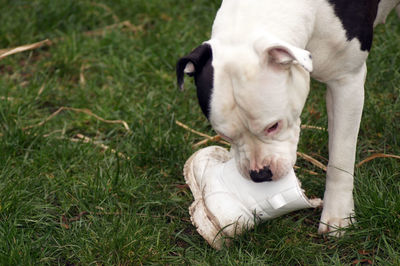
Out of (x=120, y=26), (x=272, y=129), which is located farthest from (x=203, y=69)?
(x=120, y=26)

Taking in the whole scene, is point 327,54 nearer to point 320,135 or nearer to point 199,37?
point 320,135

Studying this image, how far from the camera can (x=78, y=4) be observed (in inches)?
218

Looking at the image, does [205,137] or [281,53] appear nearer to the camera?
[281,53]

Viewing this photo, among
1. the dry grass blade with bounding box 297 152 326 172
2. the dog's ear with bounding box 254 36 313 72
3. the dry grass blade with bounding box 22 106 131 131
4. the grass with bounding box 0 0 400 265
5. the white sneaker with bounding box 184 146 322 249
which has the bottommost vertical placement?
the dry grass blade with bounding box 22 106 131 131

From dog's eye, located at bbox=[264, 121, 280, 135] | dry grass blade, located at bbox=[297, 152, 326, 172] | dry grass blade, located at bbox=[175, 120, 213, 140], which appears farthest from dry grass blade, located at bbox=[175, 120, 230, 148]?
dog's eye, located at bbox=[264, 121, 280, 135]

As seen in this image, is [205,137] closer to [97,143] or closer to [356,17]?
[97,143]

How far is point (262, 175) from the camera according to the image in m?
2.75

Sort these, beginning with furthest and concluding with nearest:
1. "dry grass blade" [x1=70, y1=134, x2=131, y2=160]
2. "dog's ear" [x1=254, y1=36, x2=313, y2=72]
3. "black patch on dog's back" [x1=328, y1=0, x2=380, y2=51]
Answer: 1. "dry grass blade" [x1=70, y1=134, x2=131, y2=160]
2. "black patch on dog's back" [x1=328, y1=0, x2=380, y2=51]
3. "dog's ear" [x1=254, y1=36, x2=313, y2=72]

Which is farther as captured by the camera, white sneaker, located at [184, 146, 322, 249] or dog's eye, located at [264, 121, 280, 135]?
white sneaker, located at [184, 146, 322, 249]

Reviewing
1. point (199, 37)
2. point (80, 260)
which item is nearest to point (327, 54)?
point (80, 260)

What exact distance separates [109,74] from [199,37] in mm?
804

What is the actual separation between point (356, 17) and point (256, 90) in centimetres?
67

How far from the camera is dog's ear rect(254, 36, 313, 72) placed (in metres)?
2.40

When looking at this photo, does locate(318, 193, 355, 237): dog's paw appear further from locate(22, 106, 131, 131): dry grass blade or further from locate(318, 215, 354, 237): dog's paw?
locate(22, 106, 131, 131): dry grass blade
